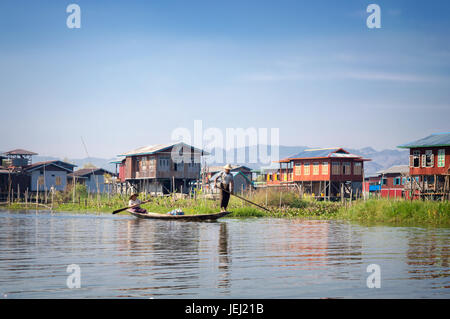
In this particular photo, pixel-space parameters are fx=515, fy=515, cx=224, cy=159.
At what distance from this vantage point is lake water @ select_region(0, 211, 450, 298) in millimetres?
7160

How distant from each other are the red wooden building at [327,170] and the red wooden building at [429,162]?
635cm

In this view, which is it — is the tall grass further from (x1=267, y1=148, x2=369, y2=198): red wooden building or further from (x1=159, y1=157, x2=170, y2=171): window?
(x1=159, y1=157, x2=170, y2=171): window

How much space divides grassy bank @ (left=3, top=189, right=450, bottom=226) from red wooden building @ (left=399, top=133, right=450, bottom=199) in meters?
8.95

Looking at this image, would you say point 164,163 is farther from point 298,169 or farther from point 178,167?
point 298,169

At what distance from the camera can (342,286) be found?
757 centimetres

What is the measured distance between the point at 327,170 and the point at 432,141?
9673mm

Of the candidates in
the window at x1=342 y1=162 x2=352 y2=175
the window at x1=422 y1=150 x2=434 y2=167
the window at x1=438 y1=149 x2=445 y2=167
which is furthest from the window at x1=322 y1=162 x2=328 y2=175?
the window at x1=438 y1=149 x2=445 y2=167

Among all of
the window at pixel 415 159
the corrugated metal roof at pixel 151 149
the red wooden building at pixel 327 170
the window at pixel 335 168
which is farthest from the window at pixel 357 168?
the corrugated metal roof at pixel 151 149

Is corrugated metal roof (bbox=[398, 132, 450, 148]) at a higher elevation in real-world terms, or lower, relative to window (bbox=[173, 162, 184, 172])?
higher

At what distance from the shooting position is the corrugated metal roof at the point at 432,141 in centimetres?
3544

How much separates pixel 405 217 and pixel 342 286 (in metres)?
15.0

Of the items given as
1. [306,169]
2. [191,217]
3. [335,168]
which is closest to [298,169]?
[306,169]

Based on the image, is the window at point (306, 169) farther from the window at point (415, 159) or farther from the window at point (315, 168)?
the window at point (415, 159)
